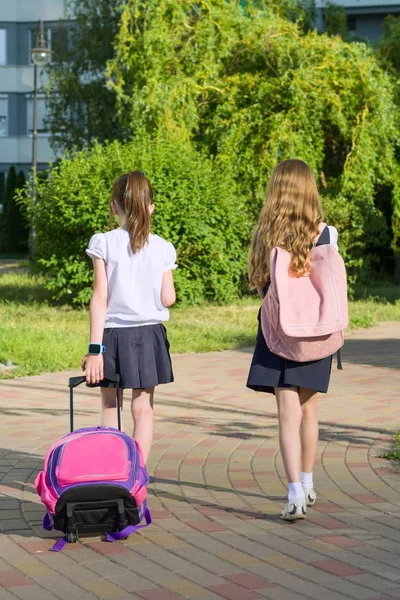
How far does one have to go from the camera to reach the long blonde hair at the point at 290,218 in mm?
5215

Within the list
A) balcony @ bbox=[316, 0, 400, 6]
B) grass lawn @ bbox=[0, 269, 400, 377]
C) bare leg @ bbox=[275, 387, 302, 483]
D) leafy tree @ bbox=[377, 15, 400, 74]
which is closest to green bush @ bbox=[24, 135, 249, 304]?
grass lawn @ bbox=[0, 269, 400, 377]

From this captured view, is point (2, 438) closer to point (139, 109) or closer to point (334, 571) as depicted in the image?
point (334, 571)

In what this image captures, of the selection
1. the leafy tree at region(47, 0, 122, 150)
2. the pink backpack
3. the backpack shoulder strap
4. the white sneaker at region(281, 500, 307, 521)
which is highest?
the leafy tree at region(47, 0, 122, 150)

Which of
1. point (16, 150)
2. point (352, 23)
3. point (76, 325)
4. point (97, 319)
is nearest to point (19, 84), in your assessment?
point (16, 150)

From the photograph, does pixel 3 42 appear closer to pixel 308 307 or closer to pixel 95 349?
pixel 95 349

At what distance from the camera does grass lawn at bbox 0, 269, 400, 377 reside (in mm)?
11641

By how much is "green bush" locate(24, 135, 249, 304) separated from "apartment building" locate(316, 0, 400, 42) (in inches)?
974

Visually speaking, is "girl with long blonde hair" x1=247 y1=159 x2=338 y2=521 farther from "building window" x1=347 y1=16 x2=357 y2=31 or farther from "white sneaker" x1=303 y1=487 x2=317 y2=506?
"building window" x1=347 y1=16 x2=357 y2=31

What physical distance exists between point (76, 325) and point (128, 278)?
976 cm

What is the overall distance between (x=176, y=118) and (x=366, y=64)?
3662mm

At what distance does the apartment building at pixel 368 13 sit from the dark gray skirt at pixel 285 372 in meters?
37.2

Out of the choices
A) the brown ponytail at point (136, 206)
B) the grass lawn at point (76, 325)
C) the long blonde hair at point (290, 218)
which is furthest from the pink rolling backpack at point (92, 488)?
the grass lawn at point (76, 325)

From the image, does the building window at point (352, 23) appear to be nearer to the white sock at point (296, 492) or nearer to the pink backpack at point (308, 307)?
the pink backpack at point (308, 307)

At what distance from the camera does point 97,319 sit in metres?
5.31
